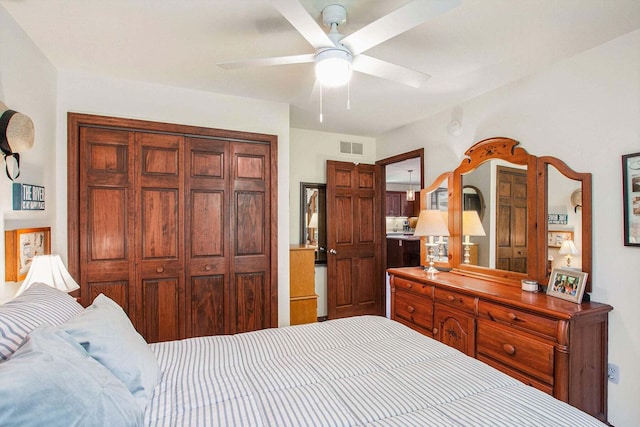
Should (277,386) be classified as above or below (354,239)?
below

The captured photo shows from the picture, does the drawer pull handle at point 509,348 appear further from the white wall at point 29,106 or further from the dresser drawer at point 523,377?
the white wall at point 29,106

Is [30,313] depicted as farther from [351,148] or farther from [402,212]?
[402,212]

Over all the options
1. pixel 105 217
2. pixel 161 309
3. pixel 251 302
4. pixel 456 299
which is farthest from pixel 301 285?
pixel 105 217

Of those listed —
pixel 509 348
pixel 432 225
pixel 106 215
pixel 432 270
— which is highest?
pixel 106 215

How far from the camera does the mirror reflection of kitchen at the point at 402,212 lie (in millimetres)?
5516

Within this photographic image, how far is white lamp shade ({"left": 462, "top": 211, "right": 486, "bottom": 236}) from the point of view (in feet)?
9.73

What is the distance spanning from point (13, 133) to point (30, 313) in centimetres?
109

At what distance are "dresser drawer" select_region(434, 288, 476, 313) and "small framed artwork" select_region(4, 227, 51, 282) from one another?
2.90m

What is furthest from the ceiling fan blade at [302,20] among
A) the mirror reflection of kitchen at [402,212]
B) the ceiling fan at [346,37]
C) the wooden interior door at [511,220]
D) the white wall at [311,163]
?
the mirror reflection of kitchen at [402,212]

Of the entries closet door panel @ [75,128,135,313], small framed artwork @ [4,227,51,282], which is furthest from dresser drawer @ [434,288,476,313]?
small framed artwork @ [4,227,51,282]

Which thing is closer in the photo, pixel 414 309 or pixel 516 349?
pixel 516 349

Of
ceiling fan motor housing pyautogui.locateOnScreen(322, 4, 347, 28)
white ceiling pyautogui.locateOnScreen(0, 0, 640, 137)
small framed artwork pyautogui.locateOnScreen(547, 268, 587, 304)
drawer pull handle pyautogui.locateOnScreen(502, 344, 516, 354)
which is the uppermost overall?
white ceiling pyautogui.locateOnScreen(0, 0, 640, 137)

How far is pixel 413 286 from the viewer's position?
3.00m

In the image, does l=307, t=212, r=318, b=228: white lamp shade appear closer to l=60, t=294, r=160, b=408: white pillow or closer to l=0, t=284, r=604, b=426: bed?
l=0, t=284, r=604, b=426: bed
